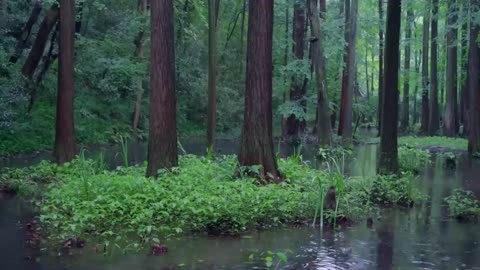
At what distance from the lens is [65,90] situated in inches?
560

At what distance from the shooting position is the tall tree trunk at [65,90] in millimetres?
14188

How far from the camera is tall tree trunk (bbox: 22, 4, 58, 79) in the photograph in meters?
19.9

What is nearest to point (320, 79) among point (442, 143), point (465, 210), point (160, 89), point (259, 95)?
point (442, 143)

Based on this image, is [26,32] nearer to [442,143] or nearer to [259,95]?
[259,95]

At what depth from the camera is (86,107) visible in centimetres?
2798

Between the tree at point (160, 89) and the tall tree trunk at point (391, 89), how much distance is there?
5.25 meters

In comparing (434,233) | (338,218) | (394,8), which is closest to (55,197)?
(338,218)

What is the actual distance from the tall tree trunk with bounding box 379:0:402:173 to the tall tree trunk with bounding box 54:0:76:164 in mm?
7940

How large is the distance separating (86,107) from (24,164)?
11456 mm

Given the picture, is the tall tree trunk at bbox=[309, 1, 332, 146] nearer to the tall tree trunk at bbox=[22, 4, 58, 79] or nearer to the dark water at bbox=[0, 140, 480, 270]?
the tall tree trunk at bbox=[22, 4, 58, 79]

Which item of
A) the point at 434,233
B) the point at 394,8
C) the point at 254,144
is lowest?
the point at 434,233

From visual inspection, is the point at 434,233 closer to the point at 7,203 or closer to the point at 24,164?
the point at 7,203

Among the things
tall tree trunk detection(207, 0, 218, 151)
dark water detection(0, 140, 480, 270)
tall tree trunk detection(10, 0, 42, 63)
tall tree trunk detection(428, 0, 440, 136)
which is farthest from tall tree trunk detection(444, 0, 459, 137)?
dark water detection(0, 140, 480, 270)

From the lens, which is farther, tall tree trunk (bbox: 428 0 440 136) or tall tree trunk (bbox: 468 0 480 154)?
tall tree trunk (bbox: 428 0 440 136)
